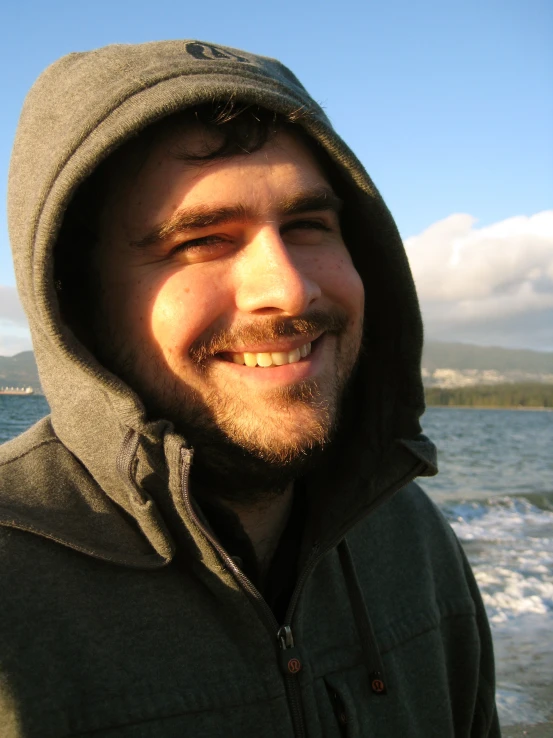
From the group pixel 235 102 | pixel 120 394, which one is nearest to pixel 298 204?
pixel 235 102

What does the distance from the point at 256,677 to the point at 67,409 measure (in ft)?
2.88

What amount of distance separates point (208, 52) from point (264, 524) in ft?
4.85

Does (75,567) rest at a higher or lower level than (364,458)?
lower

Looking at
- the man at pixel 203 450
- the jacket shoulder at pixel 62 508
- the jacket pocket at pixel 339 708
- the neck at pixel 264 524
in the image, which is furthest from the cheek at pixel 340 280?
the jacket pocket at pixel 339 708

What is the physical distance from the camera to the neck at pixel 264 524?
202 centimetres

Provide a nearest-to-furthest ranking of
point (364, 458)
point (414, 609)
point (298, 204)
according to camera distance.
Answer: point (298, 204) < point (414, 609) < point (364, 458)

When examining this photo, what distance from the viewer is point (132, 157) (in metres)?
1.96

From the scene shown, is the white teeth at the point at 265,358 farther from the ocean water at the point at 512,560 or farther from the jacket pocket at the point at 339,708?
the ocean water at the point at 512,560

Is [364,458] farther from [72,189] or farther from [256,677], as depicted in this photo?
[72,189]

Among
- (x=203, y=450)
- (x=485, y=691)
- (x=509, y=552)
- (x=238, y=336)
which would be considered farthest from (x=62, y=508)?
(x=509, y=552)

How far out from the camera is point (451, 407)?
131375mm

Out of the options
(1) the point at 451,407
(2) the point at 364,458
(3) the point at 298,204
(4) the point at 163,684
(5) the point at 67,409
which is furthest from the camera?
(1) the point at 451,407

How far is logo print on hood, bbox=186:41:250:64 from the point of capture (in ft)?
6.37

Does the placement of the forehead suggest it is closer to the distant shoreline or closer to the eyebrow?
the eyebrow
